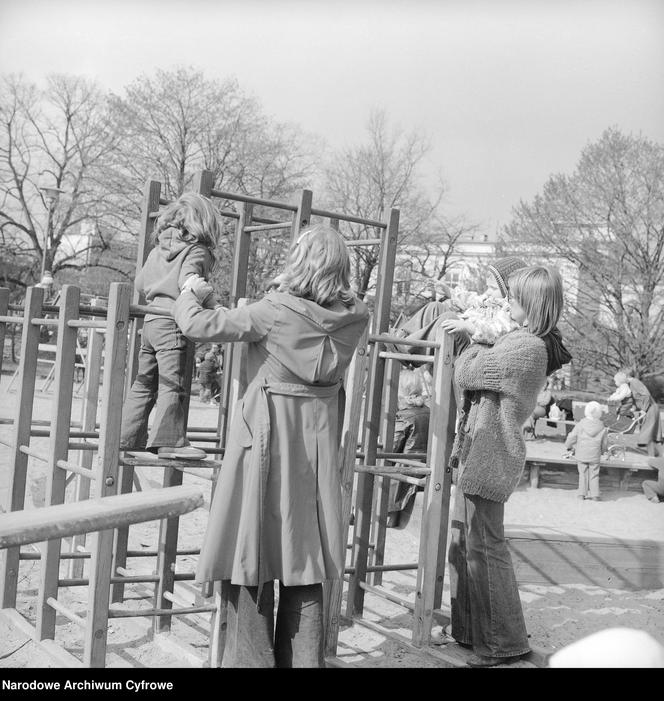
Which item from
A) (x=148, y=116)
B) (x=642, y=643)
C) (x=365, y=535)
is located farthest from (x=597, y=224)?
(x=642, y=643)

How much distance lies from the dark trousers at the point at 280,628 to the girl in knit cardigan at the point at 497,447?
0.98 m

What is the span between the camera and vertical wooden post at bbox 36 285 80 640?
3293 mm

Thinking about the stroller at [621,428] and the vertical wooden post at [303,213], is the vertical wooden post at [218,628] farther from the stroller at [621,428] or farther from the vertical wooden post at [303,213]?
the stroller at [621,428]

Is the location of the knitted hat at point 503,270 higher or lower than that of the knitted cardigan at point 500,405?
higher

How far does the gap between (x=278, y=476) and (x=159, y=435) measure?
770 mm

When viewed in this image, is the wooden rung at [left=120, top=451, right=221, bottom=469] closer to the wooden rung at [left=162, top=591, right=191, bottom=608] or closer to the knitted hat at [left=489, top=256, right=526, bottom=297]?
the wooden rung at [left=162, top=591, right=191, bottom=608]

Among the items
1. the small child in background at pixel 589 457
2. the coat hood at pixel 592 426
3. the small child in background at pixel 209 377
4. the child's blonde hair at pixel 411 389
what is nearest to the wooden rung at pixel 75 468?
the child's blonde hair at pixel 411 389

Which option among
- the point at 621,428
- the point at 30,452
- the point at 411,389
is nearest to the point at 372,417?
the point at 30,452

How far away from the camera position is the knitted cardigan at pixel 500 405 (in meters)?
3.21

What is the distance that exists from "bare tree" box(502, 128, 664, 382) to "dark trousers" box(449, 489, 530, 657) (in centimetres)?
1532

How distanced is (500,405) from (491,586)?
0.78 metres

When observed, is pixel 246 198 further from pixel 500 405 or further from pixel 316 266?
pixel 500 405

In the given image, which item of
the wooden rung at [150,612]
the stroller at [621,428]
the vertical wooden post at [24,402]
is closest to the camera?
the wooden rung at [150,612]

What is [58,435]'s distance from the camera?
3.34 m
